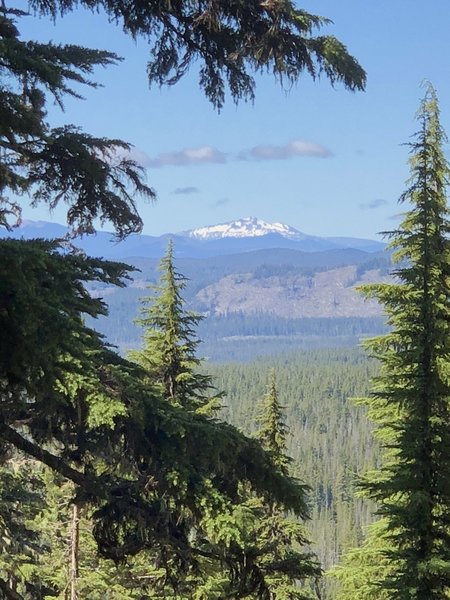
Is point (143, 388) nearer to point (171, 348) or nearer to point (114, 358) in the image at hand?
point (114, 358)

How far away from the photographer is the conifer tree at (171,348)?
12.6 metres

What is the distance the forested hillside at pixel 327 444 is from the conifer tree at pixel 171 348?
47.0 metres

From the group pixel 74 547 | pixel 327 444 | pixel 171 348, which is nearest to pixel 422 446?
pixel 74 547

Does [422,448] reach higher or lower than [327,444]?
higher

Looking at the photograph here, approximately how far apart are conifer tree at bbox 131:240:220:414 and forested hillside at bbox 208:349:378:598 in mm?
46952

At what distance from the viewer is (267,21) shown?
432 cm

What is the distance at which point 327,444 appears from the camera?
477 feet

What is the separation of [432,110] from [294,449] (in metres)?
136

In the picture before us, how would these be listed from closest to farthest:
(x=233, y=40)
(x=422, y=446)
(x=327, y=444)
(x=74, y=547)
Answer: (x=233, y=40)
(x=422, y=446)
(x=74, y=547)
(x=327, y=444)

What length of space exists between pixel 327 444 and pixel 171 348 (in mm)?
137640

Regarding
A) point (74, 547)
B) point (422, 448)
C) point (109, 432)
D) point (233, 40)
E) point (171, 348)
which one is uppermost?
point (233, 40)

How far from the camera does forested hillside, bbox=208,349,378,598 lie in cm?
→ 9306

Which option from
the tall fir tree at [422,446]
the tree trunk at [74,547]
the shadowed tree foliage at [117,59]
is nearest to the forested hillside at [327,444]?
the tree trunk at [74,547]

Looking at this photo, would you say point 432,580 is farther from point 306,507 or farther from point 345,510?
point 345,510
